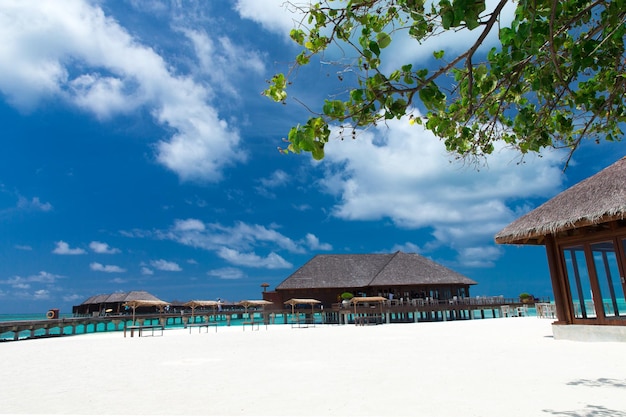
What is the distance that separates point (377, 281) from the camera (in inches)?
1362

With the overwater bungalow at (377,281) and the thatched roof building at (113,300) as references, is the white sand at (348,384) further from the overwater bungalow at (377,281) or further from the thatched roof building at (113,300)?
the thatched roof building at (113,300)

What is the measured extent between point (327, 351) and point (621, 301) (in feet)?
23.7

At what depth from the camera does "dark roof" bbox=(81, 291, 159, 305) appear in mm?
43312

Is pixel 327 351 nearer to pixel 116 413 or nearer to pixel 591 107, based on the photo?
pixel 116 413

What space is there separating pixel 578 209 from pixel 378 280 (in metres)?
24.9

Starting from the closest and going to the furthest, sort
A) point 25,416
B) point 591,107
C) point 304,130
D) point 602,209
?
point 304,130 < point 591,107 < point 25,416 < point 602,209

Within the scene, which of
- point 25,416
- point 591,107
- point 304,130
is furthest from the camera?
point 25,416

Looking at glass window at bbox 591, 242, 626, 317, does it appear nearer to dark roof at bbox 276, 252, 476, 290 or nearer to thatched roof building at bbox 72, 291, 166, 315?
dark roof at bbox 276, 252, 476, 290

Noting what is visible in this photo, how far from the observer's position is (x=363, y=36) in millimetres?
3600

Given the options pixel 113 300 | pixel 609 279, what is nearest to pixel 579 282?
pixel 609 279

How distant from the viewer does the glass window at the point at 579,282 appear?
1089 centimetres

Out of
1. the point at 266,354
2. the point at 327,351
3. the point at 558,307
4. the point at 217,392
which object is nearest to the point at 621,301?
the point at 558,307

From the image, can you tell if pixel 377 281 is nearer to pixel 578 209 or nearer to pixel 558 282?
pixel 558 282

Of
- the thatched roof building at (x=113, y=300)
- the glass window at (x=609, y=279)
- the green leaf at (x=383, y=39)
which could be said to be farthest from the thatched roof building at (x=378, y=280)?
the green leaf at (x=383, y=39)
